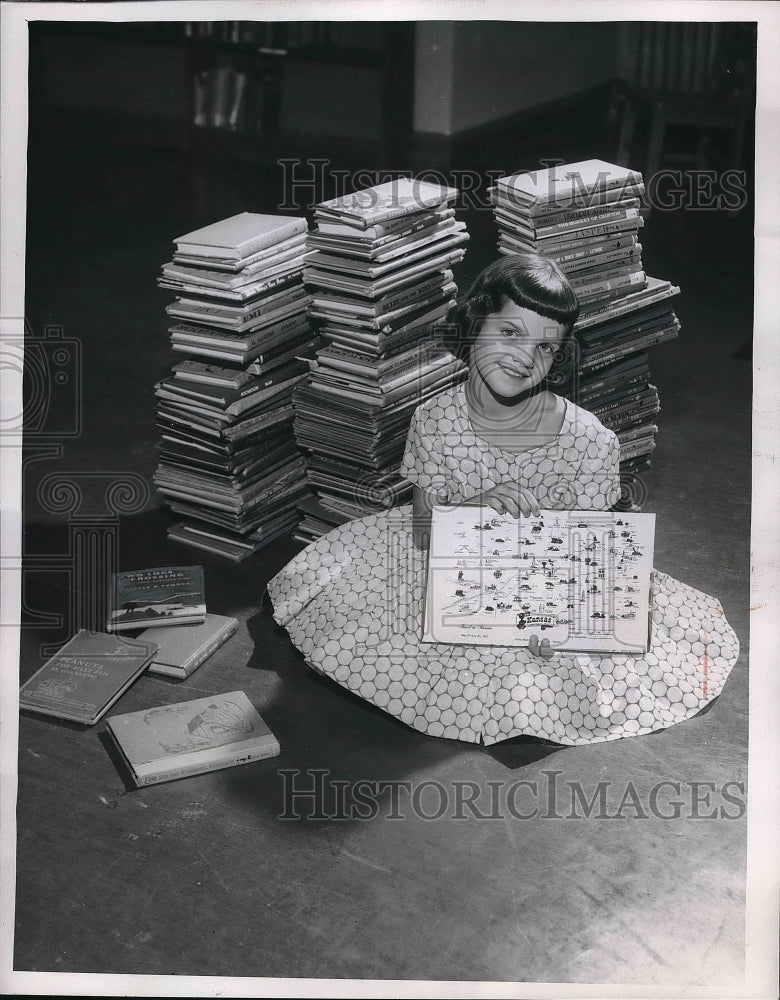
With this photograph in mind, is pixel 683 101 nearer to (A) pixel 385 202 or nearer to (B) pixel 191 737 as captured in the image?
(A) pixel 385 202

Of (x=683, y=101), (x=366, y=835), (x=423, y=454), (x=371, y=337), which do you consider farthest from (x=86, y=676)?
(x=683, y=101)

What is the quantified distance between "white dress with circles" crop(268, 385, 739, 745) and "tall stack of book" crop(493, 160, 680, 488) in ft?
2.92

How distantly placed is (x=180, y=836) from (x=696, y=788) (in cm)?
132

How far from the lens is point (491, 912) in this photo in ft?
9.25

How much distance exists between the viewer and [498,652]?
3.35 meters

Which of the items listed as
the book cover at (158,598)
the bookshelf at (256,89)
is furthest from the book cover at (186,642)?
the bookshelf at (256,89)

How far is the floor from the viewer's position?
8.95ft

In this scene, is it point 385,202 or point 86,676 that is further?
point 385,202

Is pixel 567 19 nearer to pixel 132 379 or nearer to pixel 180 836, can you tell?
pixel 180 836

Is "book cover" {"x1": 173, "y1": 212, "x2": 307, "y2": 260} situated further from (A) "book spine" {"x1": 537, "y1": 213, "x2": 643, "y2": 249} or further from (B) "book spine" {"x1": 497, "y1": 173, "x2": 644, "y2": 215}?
(A) "book spine" {"x1": 537, "y1": 213, "x2": 643, "y2": 249}

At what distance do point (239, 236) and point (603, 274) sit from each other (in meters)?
1.27

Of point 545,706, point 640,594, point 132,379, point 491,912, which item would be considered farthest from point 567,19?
point 132,379

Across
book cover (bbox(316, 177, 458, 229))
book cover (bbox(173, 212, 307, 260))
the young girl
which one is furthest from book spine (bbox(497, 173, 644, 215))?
book cover (bbox(173, 212, 307, 260))

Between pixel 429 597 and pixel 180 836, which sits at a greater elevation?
pixel 429 597
